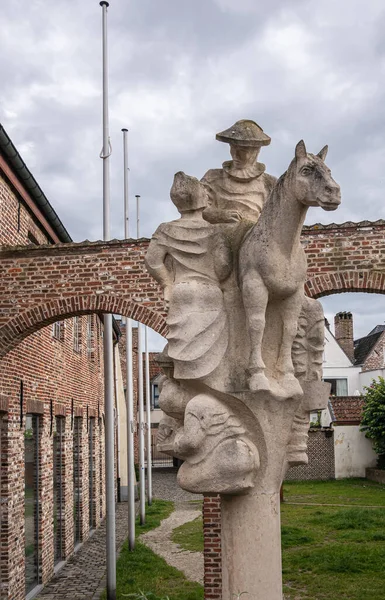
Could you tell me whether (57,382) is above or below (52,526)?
above

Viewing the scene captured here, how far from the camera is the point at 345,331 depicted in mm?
39406

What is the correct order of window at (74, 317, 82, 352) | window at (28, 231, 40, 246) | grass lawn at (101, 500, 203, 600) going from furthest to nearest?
Answer: 1. window at (74, 317, 82, 352)
2. window at (28, 231, 40, 246)
3. grass lawn at (101, 500, 203, 600)

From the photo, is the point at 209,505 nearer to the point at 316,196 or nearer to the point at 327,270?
the point at 327,270

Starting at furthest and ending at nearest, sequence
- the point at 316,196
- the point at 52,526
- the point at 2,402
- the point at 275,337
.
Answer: the point at 52,526 < the point at 2,402 < the point at 275,337 < the point at 316,196

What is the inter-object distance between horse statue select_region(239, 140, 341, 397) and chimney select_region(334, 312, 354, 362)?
35300mm

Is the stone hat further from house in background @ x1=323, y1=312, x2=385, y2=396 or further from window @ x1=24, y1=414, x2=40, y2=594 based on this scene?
house in background @ x1=323, y1=312, x2=385, y2=396

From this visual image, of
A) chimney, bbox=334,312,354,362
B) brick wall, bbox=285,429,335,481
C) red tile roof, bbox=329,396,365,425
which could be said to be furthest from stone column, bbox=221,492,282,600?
chimney, bbox=334,312,354,362

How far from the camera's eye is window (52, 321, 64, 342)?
13985 mm

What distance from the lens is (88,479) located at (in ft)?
58.3

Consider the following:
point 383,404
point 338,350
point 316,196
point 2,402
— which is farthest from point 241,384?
point 338,350

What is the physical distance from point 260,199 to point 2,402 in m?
6.54

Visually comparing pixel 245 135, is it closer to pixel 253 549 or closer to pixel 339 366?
pixel 253 549

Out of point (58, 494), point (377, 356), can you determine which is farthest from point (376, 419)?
point (58, 494)

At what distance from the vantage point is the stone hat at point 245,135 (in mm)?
4453
